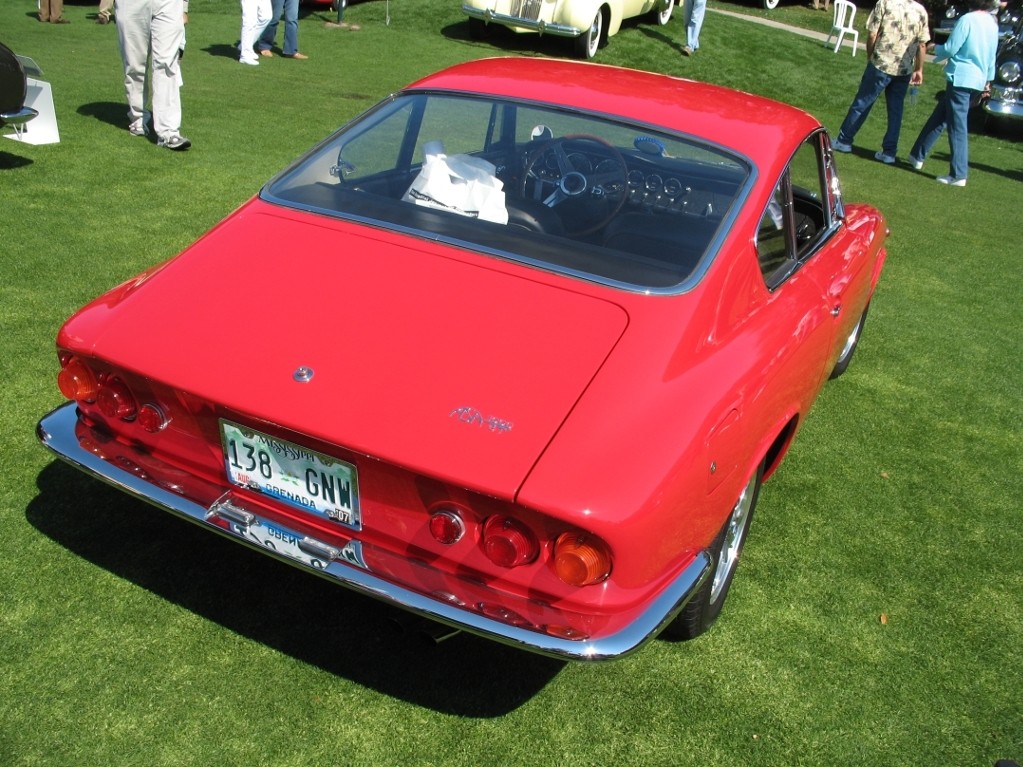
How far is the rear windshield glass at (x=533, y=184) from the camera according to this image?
3100 mm

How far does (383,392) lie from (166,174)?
5.47m

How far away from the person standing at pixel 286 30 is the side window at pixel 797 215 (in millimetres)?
10018

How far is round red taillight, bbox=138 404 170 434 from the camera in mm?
2785

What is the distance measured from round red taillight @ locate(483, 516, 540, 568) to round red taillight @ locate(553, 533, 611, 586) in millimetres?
71

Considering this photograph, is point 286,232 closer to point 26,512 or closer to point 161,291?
point 161,291

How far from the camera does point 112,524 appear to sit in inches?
133

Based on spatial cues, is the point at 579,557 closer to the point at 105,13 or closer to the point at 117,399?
the point at 117,399

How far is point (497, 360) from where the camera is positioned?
105 inches

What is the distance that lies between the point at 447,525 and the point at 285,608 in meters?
0.92

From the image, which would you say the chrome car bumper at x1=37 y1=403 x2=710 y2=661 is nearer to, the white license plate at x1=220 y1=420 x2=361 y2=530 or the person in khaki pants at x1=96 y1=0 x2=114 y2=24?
the white license plate at x1=220 y1=420 x2=361 y2=530

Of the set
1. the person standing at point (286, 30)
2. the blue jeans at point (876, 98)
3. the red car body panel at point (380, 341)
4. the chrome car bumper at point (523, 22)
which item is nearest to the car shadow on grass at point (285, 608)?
the red car body panel at point (380, 341)

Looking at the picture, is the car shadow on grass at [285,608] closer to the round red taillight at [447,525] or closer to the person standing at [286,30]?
the round red taillight at [447,525]

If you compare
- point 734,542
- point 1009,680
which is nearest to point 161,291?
point 734,542

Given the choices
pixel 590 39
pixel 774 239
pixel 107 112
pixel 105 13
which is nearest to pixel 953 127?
pixel 590 39
